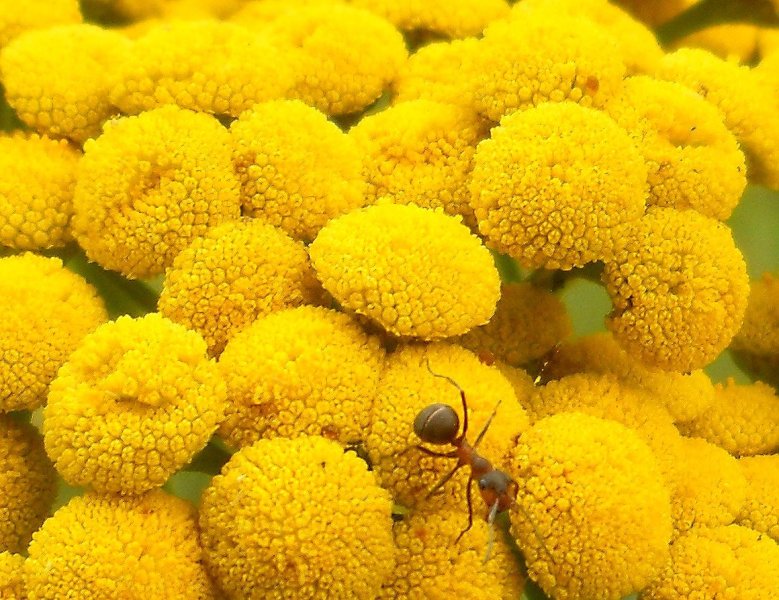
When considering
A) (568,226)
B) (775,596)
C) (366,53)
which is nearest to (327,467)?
(568,226)

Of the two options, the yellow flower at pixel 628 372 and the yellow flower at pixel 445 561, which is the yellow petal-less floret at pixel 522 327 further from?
the yellow flower at pixel 445 561

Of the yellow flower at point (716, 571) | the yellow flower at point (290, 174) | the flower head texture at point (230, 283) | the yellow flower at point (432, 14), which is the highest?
the yellow flower at point (432, 14)

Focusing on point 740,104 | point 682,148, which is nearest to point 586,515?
point 682,148

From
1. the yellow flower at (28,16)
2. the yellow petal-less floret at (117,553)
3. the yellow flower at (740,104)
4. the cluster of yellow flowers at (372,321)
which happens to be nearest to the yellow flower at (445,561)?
the cluster of yellow flowers at (372,321)

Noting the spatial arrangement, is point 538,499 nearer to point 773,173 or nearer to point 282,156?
point 282,156

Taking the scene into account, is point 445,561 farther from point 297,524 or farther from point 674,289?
point 674,289

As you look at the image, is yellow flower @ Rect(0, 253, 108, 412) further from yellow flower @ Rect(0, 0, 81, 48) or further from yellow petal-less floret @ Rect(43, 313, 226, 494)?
yellow flower @ Rect(0, 0, 81, 48)

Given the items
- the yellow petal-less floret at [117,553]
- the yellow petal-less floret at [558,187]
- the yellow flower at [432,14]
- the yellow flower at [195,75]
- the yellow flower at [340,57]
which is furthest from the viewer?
the yellow flower at [432,14]
